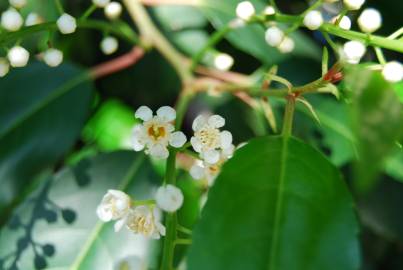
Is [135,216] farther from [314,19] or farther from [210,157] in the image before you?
[314,19]

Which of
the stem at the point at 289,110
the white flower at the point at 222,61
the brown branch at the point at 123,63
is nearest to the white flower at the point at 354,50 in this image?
the stem at the point at 289,110

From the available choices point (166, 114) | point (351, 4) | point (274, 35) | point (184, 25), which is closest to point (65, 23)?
point (166, 114)

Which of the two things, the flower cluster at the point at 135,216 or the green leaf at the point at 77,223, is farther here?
the green leaf at the point at 77,223

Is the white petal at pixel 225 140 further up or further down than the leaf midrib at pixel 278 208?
further up

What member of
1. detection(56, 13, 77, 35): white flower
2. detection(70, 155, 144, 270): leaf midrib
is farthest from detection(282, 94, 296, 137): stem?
detection(70, 155, 144, 270): leaf midrib

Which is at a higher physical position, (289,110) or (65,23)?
(65,23)

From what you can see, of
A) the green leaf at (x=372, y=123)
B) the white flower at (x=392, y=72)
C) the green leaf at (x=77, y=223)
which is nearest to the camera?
the green leaf at (x=372, y=123)

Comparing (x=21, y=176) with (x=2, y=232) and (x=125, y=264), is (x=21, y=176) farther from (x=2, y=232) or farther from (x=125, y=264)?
(x=125, y=264)

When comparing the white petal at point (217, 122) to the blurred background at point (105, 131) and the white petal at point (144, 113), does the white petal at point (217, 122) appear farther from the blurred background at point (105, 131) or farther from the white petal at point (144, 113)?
the blurred background at point (105, 131)
